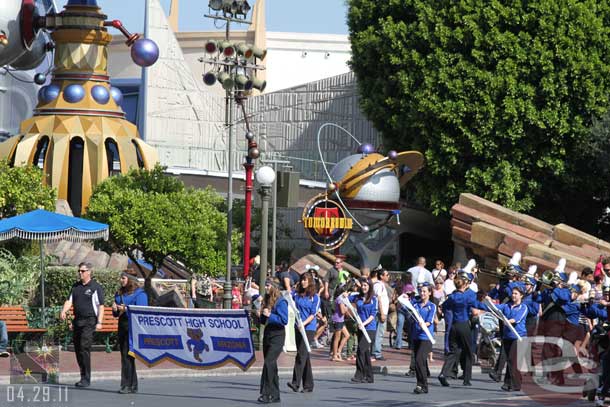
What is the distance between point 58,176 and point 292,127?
2053cm

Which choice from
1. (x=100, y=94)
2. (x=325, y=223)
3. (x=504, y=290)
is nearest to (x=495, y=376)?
(x=504, y=290)

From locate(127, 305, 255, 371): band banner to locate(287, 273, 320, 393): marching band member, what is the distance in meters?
0.79

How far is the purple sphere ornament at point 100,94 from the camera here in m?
38.2

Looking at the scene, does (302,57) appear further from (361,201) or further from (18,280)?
(18,280)

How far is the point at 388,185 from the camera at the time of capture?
125 ft

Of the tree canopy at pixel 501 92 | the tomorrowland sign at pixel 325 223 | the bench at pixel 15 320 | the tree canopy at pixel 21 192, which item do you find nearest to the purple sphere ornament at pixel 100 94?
the tree canopy at pixel 21 192

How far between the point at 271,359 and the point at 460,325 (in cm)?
386

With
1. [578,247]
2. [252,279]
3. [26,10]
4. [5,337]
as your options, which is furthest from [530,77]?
[5,337]

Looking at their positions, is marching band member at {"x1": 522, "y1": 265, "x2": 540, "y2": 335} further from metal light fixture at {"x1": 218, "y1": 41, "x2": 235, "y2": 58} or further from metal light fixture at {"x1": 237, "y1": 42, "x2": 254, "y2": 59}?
metal light fixture at {"x1": 218, "y1": 41, "x2": 235, "y2": 58}

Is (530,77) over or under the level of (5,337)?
over

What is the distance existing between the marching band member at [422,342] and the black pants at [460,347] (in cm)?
36

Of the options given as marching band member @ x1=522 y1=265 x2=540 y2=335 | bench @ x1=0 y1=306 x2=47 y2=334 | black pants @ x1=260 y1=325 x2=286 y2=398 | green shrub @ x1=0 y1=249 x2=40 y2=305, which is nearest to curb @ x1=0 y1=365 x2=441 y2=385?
marching band member @ x1=522 y1=265 x2=540 y2=335

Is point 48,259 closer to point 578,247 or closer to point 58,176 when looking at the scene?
point 58,176

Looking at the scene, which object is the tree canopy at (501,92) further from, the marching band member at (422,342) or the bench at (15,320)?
the bench at (15,320)
